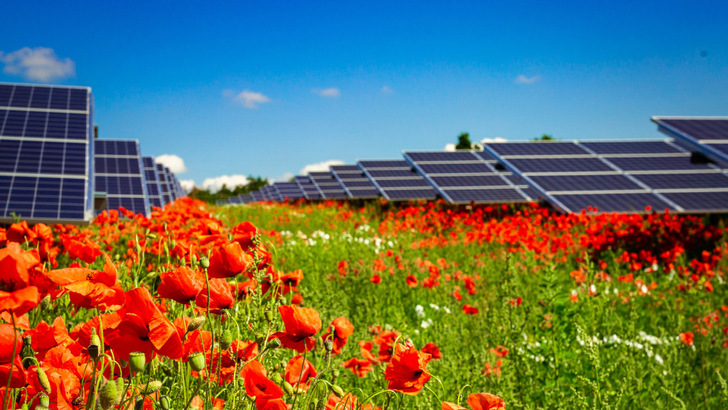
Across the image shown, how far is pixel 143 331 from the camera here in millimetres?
1126

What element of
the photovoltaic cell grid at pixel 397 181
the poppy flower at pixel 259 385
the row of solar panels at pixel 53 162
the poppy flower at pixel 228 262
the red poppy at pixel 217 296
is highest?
the photovoltaic cell grid at pixel 397 181

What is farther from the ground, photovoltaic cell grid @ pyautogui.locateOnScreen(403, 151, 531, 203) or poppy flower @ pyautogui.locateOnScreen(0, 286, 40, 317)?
photovoltaic cell grid @ pyautogui.locateOnScreen(403, 151, 531, 203)

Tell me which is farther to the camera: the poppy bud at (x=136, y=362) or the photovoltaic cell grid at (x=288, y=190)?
the photovoltaic cell grid at (x=288, y=190)

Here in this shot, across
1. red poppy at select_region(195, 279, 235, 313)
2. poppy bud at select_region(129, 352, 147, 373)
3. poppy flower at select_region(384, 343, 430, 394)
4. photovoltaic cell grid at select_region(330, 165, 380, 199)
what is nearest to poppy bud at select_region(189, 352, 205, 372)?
poppy bud at select_region(129, 352, 147, 373)

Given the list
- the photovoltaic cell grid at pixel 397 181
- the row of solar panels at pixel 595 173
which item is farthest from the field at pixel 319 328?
the photovoltaic cell grid at pixel 397 181

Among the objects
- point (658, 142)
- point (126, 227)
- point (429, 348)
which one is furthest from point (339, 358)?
point (658, 142)

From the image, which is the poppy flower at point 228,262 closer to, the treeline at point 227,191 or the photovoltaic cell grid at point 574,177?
the photovoltaic cell grid at point 574,177

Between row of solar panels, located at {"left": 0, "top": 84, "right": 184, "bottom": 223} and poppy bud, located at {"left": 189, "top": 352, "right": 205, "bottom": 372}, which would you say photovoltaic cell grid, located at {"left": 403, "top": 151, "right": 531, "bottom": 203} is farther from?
poppy bud, located at {"left": 189, "top": 352, "right": 205, "bottom": 372}

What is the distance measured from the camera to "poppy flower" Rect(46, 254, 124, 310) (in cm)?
120

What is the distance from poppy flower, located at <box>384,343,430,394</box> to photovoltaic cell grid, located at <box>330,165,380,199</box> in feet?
68.8

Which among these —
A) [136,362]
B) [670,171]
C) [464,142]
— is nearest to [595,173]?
[670,171]

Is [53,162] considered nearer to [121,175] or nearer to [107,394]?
[121,175]

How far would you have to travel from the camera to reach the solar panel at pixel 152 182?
504 inches

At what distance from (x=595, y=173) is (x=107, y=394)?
13728 mm
